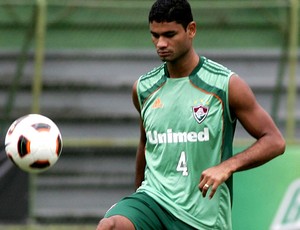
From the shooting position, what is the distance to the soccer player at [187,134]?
17.8 ft

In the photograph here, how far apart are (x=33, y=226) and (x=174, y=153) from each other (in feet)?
15.6

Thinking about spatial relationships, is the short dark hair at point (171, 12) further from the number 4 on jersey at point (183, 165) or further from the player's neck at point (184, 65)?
the number 4 on jersey at point (183, 165)

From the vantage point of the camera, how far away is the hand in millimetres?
4969

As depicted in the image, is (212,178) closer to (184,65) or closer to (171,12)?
(184,65)

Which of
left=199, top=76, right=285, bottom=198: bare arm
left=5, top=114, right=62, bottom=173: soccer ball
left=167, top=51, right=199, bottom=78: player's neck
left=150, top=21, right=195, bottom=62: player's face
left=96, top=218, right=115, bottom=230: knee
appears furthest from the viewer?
left=5, top=114, right=62, bottom=173: soccer ball

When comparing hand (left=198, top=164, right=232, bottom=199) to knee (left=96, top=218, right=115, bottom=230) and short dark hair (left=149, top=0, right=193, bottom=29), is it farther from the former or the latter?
short dark hair (left=149, top=0, right=193, bottom=29)

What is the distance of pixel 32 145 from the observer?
19.3ft

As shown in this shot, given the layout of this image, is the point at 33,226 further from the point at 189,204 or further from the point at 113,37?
the point at 189,204

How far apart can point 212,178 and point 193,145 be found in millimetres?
541

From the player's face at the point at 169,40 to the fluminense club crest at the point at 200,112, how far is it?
326 mm

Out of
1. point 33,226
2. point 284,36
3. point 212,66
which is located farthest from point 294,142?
point 212,66

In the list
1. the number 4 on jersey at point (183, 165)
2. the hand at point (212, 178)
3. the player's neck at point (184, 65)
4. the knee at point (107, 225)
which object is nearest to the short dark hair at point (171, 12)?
the player's neck at point (184, 65)

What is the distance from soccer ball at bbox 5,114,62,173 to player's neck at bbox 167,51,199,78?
882mm

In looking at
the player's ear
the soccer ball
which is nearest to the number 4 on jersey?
the player's ear
